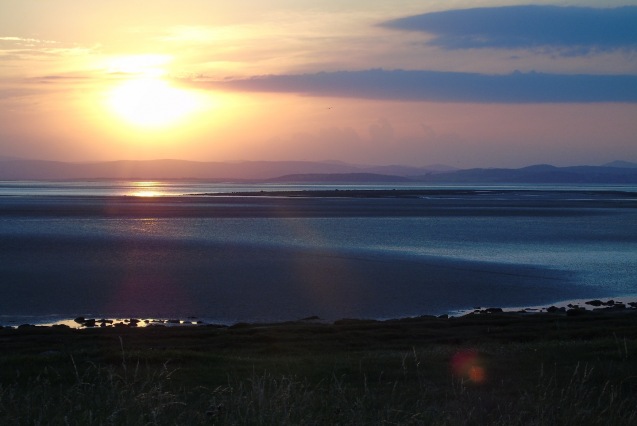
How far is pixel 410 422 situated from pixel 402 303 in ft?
64.6

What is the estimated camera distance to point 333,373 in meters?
9.77

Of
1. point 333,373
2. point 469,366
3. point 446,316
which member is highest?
point 333,373

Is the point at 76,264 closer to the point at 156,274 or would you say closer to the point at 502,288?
the point at 156,274

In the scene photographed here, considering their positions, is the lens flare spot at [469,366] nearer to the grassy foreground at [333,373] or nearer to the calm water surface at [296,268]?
the grassy foreground at [333,373]

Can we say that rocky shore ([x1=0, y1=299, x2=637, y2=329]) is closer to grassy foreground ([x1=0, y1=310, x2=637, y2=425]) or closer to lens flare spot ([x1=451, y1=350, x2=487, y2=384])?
grassy foreground ([x1=0, y1=310, x2=637, y2=425])

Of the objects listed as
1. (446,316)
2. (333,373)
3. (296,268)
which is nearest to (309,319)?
(446,316)

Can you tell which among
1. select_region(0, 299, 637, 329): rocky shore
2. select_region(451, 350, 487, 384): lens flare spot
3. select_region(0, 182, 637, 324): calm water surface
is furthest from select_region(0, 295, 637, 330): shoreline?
select_region(451, 350, 487, 384): lens flare spot

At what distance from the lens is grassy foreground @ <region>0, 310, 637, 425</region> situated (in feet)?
19.6

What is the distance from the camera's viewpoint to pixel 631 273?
32.4 m

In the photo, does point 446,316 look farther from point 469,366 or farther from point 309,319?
point 469,366

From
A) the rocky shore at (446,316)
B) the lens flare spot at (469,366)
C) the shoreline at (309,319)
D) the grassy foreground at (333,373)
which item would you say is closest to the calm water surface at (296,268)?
the shoreline at (309,319)

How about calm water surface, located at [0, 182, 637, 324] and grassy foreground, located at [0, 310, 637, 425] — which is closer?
grassy foreground, located at [0, 310, 637, 425]

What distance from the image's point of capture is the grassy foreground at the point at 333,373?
599 cm

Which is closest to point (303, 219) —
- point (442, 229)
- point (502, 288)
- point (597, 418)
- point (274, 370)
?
point (442, 229)
